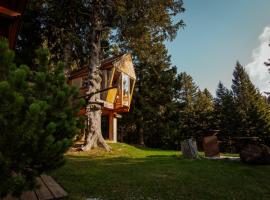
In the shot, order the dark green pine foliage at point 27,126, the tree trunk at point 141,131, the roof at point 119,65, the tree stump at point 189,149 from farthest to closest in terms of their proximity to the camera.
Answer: the tree trunk at point 141,131 → the roof at point 119,65 → the tree stump at point 189,149 → the dark green pine foliage at point 27,126

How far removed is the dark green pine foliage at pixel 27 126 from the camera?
3.01 meters

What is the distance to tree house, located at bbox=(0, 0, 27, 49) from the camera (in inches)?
242

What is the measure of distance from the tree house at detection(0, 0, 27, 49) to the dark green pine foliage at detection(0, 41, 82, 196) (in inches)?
139

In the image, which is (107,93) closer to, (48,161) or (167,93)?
(167,93)

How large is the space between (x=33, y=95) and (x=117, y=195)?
11.2 feet

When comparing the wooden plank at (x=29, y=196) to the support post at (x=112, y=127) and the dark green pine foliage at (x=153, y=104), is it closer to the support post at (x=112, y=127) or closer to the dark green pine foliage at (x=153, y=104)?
the support post at (x=112, y=127)

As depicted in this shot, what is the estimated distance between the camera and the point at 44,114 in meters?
3.19

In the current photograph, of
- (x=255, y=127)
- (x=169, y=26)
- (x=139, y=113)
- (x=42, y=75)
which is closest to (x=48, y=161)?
(x=42, y=75)

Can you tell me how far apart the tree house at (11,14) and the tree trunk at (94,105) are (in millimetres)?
7237

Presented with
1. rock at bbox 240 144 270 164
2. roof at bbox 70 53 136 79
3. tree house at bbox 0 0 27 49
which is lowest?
rock at bbox 240 144 270 164

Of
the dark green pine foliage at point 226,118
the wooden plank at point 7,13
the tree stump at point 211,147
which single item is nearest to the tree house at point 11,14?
the wooden plank at point 7,13

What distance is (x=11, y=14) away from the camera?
6215 mm

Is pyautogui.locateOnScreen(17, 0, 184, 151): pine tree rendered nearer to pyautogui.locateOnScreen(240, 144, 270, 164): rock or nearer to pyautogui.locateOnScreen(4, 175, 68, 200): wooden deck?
pyautogui.locateOnScreen(240, 144, 270, 164): rock

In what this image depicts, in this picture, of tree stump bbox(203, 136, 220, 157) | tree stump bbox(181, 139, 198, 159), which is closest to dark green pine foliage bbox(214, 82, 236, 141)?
tree stump bbox(203, 136, 220, 157)
